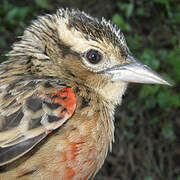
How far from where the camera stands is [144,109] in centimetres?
374

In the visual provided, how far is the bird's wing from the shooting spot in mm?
1467

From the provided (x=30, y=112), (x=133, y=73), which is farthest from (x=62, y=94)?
(x=133, y=73)

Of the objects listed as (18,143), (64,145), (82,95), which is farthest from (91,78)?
(18,143)

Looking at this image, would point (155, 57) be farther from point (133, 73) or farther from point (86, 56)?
point (86, 56)

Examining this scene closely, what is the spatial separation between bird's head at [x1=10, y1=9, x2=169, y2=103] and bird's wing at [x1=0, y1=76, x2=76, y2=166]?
13 centimetres

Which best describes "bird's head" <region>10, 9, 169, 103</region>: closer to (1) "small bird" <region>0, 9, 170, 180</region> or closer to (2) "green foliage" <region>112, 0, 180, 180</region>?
(1) "small bird" <region>0, 9, 170, 180</region>

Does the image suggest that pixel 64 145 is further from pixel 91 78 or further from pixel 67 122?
pixel 91 78

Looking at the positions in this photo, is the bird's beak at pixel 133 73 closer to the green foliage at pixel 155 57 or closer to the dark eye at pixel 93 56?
the dark eye at pixel 93 56

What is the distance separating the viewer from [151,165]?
11.8ft

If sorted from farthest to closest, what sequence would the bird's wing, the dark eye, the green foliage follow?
1. the green foliage
2. the dark eye
3. the bird's wing

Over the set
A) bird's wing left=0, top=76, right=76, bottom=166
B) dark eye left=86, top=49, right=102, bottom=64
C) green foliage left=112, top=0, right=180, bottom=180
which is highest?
green foliage left=112, top=0, right=180, bottom=180

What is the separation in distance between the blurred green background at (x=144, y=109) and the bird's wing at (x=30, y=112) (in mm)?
1891

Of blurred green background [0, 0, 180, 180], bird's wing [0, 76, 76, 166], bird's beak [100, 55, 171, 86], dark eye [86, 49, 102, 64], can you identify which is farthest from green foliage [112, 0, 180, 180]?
bird's wing [0, 76, 76, 166]

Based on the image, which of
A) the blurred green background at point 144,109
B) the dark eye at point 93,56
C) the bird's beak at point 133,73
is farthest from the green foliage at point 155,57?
the dark eye at point 93,56
